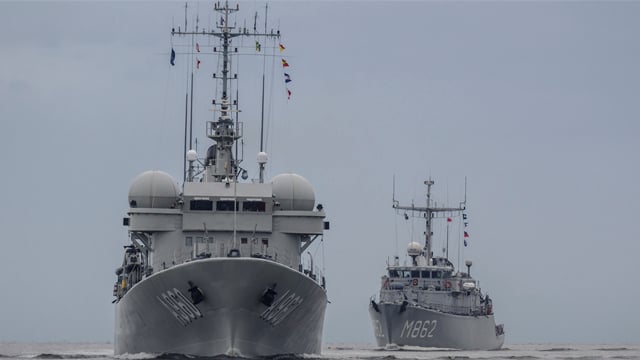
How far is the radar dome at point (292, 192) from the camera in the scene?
60344mm

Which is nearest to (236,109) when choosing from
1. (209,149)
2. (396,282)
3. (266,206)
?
(209,149)

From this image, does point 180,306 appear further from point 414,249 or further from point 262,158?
point 414,249

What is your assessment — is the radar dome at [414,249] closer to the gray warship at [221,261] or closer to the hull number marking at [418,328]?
the hull number marking at [418,328]

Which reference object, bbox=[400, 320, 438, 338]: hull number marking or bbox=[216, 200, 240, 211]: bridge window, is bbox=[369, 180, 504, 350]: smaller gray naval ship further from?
bbox=[216, 200, 240, 211]: bridge window

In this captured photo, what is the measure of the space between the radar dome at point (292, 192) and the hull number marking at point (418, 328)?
3485 centimetres

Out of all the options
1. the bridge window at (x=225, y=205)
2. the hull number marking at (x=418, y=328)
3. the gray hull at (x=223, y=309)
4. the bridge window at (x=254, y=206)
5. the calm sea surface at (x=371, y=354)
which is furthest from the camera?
the hull number marking at (x=418, y=328)

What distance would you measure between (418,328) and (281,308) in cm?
4158

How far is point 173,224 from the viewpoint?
5881 centimetres

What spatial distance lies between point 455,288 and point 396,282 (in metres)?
4.86

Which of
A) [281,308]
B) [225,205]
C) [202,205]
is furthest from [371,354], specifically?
[281,308]

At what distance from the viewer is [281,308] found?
178 ft

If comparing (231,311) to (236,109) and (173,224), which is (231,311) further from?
(236,109)

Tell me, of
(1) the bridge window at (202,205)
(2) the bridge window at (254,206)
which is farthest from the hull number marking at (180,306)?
(2) the bridge window at (254,206)

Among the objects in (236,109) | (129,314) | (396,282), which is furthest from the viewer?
(396,282)
